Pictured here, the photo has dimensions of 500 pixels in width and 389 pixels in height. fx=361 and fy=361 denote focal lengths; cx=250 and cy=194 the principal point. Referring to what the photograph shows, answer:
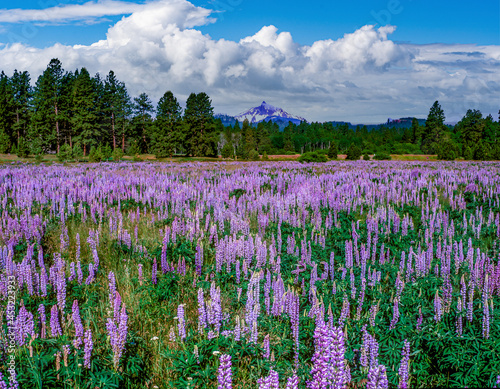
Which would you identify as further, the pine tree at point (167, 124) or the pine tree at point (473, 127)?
the pine tree at point (473, 127)

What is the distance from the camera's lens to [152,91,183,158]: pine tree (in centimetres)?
6856

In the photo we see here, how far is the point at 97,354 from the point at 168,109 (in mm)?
72399

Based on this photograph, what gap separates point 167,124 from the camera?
70188 millimetres

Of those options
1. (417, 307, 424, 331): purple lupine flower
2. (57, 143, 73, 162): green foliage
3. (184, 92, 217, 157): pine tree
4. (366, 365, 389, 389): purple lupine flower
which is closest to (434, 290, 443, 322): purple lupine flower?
(417, 307, 424, 331): purple lupine flower

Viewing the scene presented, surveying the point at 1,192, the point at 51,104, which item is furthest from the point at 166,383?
the point at 51,104

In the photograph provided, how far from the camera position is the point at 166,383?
109 inches

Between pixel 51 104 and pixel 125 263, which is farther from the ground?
pixel 51 104

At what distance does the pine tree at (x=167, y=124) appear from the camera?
68.6 m

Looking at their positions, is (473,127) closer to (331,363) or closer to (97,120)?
(97,120)

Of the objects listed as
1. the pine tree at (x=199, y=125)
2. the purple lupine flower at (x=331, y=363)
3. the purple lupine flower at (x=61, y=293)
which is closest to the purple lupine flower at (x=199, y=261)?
the purple lupine flower at (x=61, y=293)

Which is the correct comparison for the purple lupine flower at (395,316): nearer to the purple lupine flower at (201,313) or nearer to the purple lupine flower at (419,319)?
the purple lupine flower at (419,319)

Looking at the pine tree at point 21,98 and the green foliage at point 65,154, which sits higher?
the pine tree at point 21,98

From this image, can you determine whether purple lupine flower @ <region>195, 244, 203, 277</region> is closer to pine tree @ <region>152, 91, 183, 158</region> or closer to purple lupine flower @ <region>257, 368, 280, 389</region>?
purple lupine flower @ <region>257, 368, 280, 389</region>

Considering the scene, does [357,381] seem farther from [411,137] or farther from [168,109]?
[411,137]
